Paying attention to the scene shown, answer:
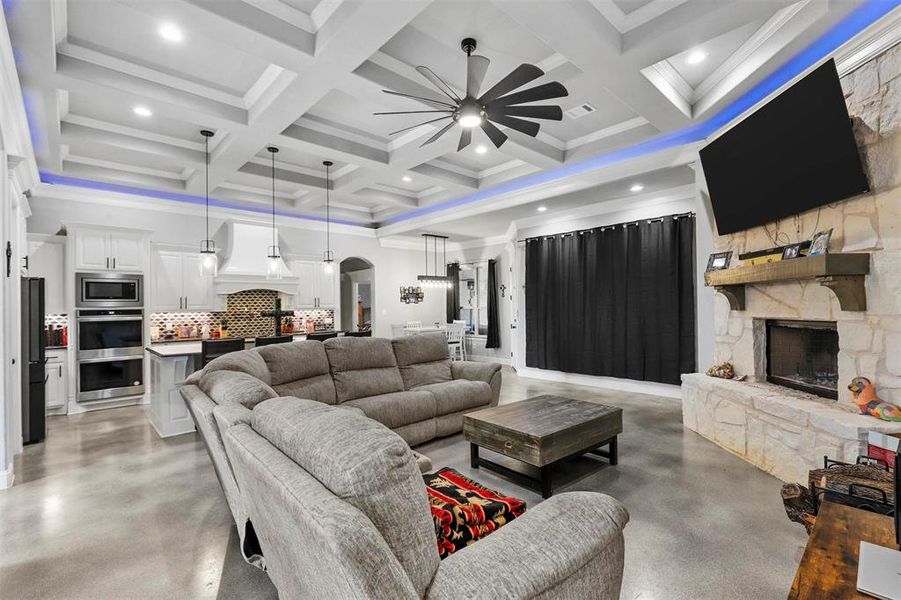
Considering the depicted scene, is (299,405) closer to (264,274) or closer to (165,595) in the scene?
(165,595)

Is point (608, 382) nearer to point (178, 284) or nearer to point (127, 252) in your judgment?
point (178, 284)

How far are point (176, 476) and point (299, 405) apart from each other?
2.65m

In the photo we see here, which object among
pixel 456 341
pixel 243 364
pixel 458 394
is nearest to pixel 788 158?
pixel 458 394

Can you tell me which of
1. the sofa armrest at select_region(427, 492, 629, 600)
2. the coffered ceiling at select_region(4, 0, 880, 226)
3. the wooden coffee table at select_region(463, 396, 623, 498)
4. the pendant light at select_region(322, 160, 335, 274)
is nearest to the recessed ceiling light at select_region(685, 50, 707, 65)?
the coffered ceiling at select_region(4, 0, 880, 226)

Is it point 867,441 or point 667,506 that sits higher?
point 867,441

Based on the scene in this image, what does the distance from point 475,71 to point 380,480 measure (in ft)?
8.44

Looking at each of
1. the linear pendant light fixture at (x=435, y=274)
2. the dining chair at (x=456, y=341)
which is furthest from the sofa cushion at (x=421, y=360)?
the dining chair at (x=456, y=341)

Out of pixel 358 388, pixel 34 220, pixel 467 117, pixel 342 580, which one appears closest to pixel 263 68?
pixel 467 117

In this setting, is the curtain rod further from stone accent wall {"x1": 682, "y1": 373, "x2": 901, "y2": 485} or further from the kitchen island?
the kitchen island

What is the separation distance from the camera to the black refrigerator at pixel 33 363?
3.98m

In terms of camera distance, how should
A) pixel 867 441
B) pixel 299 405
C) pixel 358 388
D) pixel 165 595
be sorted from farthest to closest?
1. pixel 358 388
2. pixel 867 441
3. pixel 165 595
4. pixel 299 405

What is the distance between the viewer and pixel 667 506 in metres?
2.76

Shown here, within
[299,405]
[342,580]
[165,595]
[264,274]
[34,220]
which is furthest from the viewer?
[264,274]

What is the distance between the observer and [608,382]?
21.2ft
